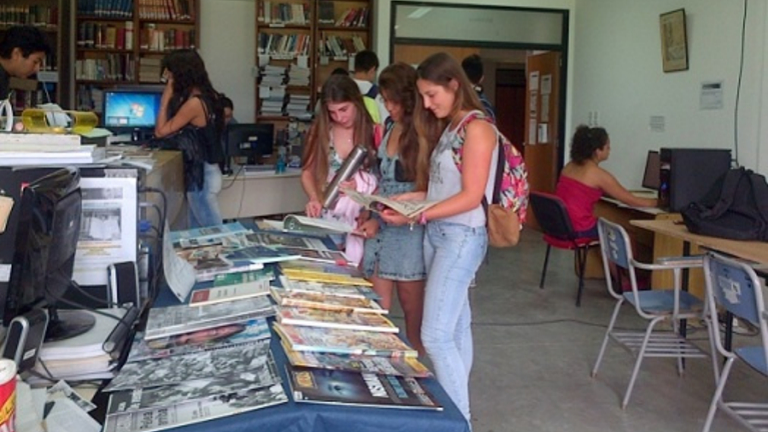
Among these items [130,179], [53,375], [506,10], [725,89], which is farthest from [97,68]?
[53,375]

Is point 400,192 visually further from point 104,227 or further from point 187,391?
point 187,391

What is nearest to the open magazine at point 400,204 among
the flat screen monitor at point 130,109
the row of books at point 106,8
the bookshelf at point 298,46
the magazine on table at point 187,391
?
the magazine on table at point 187,391

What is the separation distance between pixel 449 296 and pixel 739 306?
991mm

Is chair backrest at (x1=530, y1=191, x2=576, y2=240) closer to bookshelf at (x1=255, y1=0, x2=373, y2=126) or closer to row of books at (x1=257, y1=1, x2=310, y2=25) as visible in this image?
bookshelf at (x1=255, y1=0, x2=373, y2=126)

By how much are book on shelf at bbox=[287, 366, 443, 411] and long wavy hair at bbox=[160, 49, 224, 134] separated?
10.4 feet

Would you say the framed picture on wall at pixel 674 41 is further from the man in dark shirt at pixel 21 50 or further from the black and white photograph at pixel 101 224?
the black and white photograph at pixel 101 224

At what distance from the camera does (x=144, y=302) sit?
5.34 feet

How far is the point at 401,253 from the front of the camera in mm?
2545

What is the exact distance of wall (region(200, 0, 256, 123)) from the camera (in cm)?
725

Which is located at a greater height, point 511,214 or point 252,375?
point 511,214

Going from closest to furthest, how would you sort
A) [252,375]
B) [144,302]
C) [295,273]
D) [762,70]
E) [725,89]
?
[252,375] → [144,302] → [295,273] → [762,70] → [725,89]

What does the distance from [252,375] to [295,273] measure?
2.10 feet

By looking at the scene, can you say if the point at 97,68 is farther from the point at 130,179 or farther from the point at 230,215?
the point at 130,179

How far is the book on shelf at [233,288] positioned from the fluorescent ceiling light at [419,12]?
5679 millimetres
